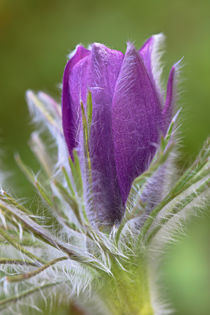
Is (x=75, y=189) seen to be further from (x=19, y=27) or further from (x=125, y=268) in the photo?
(x=19, y=27)

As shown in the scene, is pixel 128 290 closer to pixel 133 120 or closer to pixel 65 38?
pixel 133 120

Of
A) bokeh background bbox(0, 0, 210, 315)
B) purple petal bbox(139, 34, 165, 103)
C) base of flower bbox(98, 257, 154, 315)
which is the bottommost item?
base of flower bbox(98, 257, 154, 315)

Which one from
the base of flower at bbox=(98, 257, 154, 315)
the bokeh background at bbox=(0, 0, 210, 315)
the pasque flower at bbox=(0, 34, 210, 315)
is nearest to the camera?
the pasque flower at bbox=(0, 34, 210, 315)

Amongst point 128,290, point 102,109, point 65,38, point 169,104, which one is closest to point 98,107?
point 102,109

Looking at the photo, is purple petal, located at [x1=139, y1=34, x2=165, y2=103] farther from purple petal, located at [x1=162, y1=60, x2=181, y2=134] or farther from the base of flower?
the base of flower

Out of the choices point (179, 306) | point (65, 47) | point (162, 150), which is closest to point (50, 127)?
point (162, 150)

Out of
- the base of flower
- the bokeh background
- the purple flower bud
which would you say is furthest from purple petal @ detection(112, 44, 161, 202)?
the bokeh background
